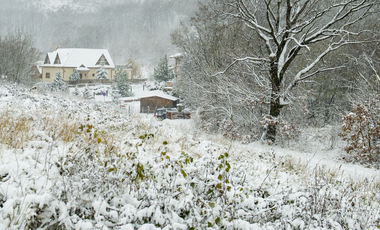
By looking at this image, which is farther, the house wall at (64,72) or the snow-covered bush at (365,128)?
the house wall at (64,72)

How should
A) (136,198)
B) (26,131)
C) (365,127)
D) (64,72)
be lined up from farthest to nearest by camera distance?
(64,72) < (365,127) < (26,131) < (136,198)

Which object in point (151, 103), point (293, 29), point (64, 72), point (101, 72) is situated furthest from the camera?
point (64, 72)

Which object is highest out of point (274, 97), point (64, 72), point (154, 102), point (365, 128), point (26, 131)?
point (64, 72)

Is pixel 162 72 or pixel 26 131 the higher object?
pixel 162 72

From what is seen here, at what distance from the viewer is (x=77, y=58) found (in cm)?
5703

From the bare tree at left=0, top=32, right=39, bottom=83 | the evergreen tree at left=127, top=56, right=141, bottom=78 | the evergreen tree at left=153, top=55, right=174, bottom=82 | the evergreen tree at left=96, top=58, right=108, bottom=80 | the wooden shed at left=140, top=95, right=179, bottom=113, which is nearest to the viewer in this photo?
the bare tree at left=0, top=32, right=39, bottom=83

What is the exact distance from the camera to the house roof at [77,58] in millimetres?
55969

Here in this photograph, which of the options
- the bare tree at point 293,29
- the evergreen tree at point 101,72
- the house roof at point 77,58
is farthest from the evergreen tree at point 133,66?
the bare tree at point 293,29

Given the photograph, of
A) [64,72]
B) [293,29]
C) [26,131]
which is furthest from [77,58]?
[26,131]

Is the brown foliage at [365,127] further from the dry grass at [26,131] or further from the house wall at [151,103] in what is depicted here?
the house wall at [151,103]

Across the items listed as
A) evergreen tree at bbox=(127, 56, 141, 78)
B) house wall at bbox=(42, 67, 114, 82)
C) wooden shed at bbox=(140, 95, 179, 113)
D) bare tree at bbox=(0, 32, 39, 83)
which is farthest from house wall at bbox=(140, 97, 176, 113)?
evergreen tree at bbox=(127, 56, 141, 78)

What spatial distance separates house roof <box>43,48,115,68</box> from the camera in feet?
184

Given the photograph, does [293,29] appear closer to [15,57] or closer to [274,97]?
[274,97]

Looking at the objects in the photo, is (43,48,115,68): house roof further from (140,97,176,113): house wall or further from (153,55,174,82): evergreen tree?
(140,97,176,113): house wall
